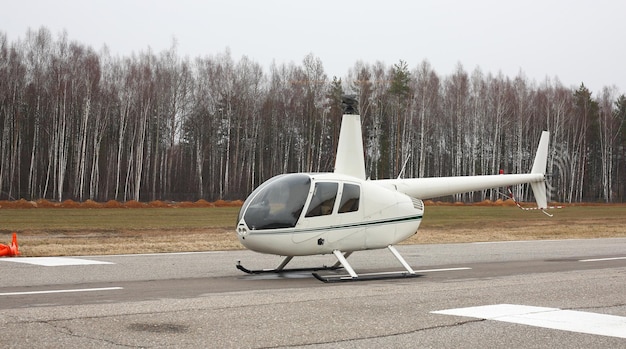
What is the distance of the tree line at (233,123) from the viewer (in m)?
62.5

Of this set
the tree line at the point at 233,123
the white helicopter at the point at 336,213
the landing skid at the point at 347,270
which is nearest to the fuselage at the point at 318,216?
the white helicopter at the point at 336,213

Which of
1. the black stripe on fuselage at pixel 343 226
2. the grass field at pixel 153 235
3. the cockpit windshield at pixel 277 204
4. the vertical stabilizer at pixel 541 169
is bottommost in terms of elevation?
the grass field at pixel 153 235

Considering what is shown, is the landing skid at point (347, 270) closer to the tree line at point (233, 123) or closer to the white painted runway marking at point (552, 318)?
the white painted runway marking at point (552, 318)

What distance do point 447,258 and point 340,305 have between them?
8218mm

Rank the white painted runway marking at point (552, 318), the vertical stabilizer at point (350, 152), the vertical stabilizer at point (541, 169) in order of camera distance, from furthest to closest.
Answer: the vertical stabilizer at point (541, 169) → the vertical stabilizer at point (350, 152) → the white painted runway marking at point (552, 318)

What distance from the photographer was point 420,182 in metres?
14.4

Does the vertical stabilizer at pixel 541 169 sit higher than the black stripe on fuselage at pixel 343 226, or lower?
higher

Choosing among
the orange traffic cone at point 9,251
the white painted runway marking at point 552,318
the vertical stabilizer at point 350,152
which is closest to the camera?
the white painted runway marking at point 552,318

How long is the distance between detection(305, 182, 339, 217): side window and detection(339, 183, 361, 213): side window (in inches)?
7.0

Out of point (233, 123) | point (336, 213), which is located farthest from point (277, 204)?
point (233, 123)

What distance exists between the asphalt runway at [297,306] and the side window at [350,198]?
1.34 metres

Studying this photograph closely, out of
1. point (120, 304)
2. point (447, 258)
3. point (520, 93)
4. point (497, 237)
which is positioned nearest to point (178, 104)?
point (520, 93)

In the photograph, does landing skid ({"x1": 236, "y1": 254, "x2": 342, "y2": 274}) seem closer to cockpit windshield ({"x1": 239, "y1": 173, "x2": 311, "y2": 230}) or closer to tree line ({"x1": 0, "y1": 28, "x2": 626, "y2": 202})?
cockpit windshield ({"x1": 239, "y1": 173, "x2": 311, "y2": 230})

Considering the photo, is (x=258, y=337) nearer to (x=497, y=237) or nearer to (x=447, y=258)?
(x=447, y=258)
